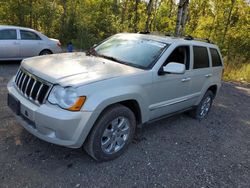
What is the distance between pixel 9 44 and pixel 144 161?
6810 mm

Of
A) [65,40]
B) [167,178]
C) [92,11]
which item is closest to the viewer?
[167,178]

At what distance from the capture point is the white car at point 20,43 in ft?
27.2

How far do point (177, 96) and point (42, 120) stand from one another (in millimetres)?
2332

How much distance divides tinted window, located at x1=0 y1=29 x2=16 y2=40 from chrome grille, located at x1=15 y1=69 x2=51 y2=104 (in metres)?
5.55

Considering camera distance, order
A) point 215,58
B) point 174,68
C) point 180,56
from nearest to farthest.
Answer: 1. point 174,68
2. point 180,56
3. point 215,58

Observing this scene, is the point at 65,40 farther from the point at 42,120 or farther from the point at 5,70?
the point at 42,120

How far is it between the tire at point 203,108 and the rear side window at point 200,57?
739 millimetres

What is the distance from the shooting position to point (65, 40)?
50.6ft

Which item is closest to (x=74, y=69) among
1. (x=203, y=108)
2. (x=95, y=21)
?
(x=203, y=108)

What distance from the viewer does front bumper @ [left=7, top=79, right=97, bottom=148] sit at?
9.20 feet

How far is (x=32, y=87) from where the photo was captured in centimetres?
315

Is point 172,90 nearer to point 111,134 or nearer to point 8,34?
point 111,134

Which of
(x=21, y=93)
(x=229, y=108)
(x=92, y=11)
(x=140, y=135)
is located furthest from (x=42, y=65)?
(x=92, y=11)

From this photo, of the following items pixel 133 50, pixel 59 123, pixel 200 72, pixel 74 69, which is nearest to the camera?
pixel 59 123
